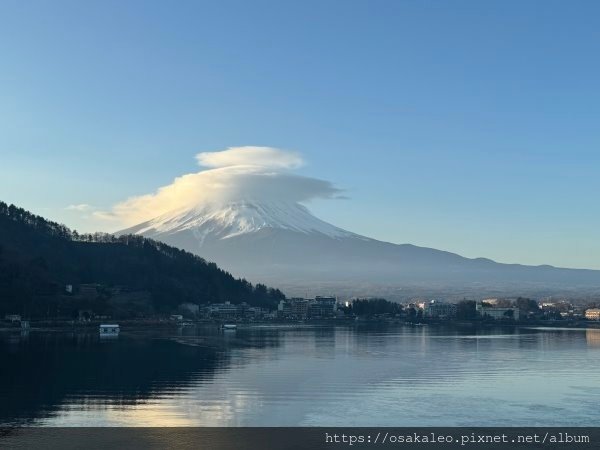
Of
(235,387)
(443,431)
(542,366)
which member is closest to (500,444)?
(443,431)

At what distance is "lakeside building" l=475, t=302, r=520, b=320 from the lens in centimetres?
11972

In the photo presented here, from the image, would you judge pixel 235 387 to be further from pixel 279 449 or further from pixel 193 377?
pixel 279 449

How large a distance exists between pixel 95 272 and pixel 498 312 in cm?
7011

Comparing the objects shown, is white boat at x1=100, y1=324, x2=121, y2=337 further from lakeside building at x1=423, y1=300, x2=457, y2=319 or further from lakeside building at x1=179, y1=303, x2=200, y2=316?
lakeside building at x1=423, y1=300, x2=457, y2=319

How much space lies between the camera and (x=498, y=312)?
12412 cm

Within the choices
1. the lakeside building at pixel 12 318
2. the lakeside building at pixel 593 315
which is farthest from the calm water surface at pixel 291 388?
the lakeside building at pixel 593 315

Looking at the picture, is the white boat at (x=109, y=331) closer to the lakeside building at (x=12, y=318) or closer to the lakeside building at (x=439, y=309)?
the lakeside building at (x=12, y=318)

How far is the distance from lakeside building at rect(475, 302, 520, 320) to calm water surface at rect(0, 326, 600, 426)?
8501cm

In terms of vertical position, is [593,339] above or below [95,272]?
below

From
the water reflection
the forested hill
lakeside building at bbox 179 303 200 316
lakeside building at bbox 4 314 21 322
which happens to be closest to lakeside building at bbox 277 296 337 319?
the forested hill

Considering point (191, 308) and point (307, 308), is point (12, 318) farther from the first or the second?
point (307, 308)

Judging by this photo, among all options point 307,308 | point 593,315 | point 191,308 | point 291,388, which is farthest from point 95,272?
point 291,388

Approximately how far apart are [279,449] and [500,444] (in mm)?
4182

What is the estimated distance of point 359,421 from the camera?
16.1 metres
